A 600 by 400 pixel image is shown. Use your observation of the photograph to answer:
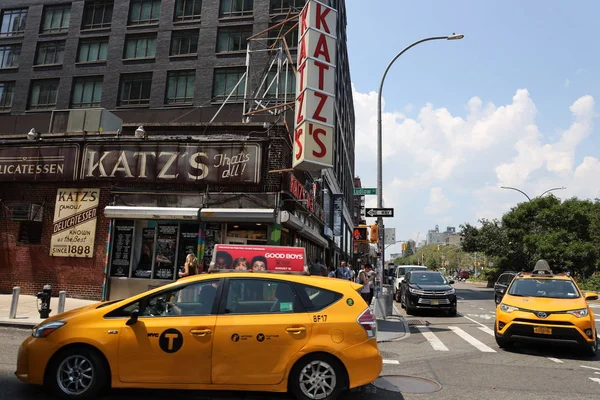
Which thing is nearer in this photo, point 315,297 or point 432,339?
point 315,297

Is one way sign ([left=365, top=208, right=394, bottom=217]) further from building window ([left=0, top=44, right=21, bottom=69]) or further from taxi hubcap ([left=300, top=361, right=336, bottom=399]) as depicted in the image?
building window ([left=0, top=44, right=21, bottom=69])

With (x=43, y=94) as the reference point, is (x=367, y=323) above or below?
below

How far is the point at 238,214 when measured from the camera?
14.0 m

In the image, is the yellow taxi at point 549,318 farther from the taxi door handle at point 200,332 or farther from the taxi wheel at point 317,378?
the taxi door handle at point 200,332

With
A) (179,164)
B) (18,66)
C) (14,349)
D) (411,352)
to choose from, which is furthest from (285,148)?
(18,66)

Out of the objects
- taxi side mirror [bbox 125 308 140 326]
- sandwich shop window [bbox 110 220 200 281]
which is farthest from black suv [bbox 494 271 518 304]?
taxi side mirror [bbox 125 308 140 326]

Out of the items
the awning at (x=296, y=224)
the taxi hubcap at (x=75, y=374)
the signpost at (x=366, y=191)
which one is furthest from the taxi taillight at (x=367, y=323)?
the signpost at (x=366, y=191)

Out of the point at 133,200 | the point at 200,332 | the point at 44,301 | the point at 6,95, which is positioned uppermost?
the point at 6,95

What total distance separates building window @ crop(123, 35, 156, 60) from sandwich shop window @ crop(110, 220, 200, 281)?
67.2 feet

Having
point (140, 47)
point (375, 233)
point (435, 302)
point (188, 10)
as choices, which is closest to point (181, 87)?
point (140, 47)

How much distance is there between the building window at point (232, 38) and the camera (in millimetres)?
30031

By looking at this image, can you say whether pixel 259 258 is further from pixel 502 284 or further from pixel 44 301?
pixel 502 284

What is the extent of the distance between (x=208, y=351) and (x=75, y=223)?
42.4 feet

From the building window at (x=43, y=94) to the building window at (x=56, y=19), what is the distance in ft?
13.9
